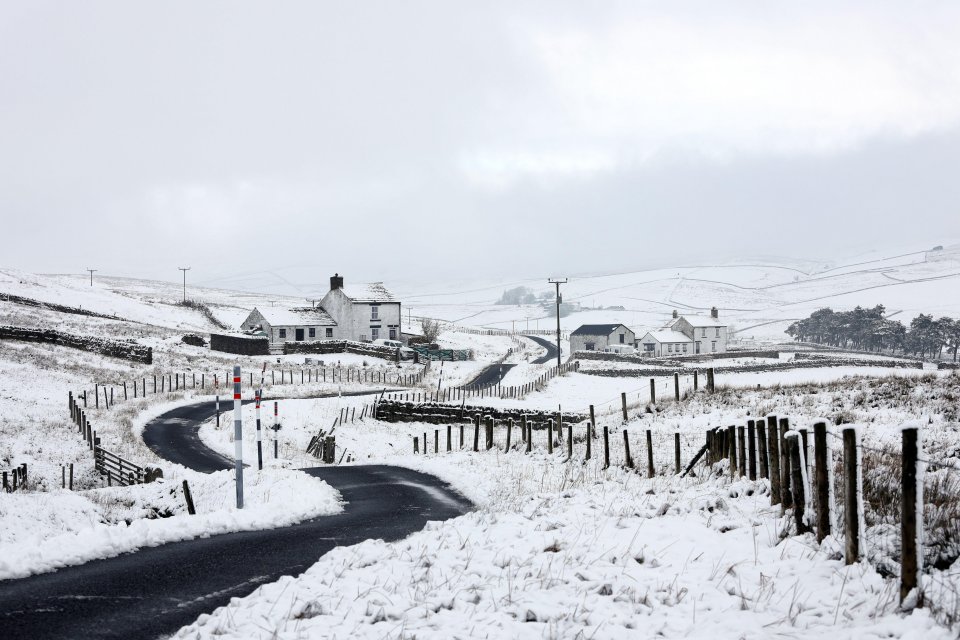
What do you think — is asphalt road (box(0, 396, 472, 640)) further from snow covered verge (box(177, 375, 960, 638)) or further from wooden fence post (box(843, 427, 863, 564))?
wooden fence post (box(843, 427, 863, 564))

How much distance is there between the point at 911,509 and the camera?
5652 millimetres

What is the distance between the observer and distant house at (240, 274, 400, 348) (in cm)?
7888

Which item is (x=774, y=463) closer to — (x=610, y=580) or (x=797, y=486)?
(x=797, y=486)

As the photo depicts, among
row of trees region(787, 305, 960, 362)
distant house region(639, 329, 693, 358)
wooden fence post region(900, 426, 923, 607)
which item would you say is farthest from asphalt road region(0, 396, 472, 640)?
row of trees region(787, 305, 960, 362)

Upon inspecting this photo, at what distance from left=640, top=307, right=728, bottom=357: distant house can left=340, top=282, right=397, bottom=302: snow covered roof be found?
3992cm

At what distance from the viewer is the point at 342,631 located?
6020 millimetres

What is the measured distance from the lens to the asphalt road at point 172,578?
6.41 meters

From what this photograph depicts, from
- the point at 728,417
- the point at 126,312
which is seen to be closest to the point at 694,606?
the point at 728,417

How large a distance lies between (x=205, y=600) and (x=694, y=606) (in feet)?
17.0

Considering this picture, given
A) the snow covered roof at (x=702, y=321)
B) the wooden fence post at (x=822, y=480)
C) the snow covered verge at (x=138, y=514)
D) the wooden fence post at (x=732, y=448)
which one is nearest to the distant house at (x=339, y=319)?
the snow covered roof at (x=702, y=321)

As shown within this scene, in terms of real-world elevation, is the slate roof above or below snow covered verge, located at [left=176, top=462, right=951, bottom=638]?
above

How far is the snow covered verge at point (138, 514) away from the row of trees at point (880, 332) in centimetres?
11363

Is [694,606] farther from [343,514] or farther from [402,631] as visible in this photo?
[343,514]

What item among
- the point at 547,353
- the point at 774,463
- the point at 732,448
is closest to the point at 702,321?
the point at 547,353
